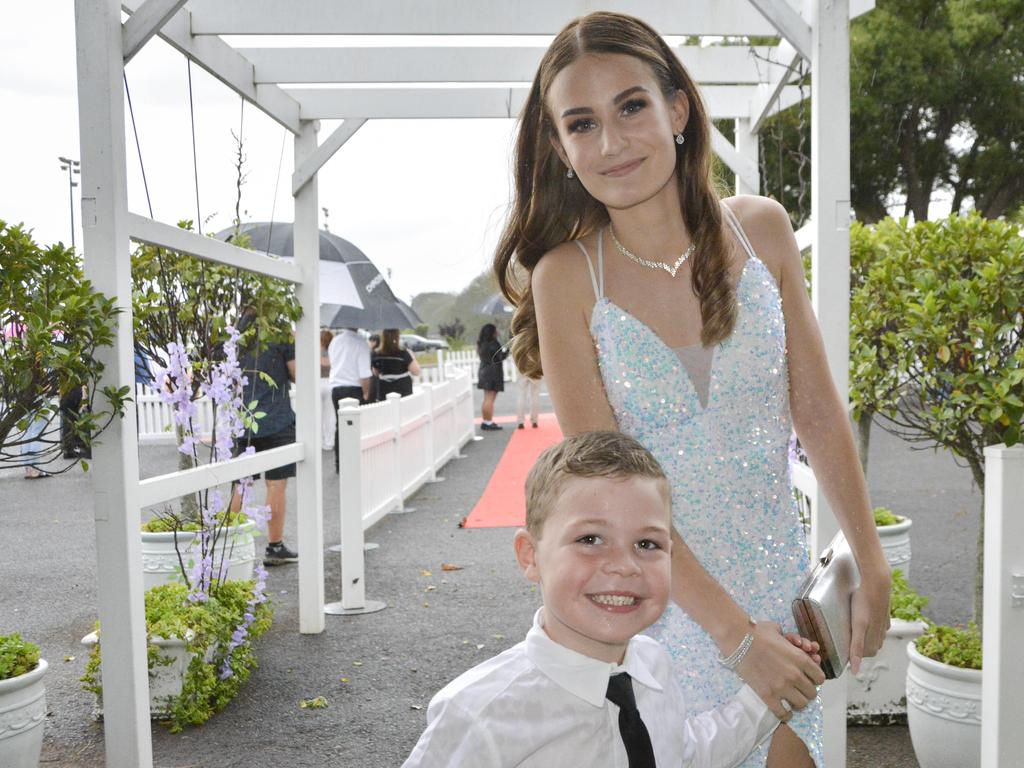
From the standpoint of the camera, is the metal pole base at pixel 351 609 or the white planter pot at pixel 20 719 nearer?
the white planter pot at pixel 20 719

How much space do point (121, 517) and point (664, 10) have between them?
10.1ft

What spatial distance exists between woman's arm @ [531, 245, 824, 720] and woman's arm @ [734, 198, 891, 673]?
0.44 feet

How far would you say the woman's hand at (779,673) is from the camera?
60.7 inches

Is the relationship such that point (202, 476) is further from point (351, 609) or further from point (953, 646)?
point (953, 646)

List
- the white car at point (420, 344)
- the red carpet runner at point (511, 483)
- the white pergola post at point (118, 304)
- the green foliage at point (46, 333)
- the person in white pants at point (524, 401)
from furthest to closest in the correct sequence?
the white car at point (420, 344)
the person in white pants at point (524, 401)
the red carpet runner at point (511, 483)
the white pergola post at point (118, 304)
the green foliage at point (46, 333)

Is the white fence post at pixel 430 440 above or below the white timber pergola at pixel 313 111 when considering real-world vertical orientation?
below

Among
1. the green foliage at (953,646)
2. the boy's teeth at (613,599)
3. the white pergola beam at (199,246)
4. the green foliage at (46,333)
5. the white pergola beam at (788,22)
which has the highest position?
the white pergola beam at (788,22)

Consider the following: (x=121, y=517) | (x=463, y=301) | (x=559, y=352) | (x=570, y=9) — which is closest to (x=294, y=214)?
(x=570, y=9)

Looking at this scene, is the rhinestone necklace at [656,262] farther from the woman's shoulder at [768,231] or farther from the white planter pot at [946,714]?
the white planter pot at [946,714]

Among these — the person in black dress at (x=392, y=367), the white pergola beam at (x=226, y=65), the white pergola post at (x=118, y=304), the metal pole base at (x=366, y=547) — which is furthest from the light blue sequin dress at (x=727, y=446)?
the person in black dress at (x=392, y=367)

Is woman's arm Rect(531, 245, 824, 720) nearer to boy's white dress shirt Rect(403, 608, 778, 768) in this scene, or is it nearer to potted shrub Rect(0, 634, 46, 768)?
boy's white dress shirt Rect(403, 608, 778, 768)

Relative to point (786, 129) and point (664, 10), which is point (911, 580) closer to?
point (664, 10)

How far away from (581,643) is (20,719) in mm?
2858

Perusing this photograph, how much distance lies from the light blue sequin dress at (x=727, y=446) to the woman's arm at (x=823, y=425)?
64 mm
